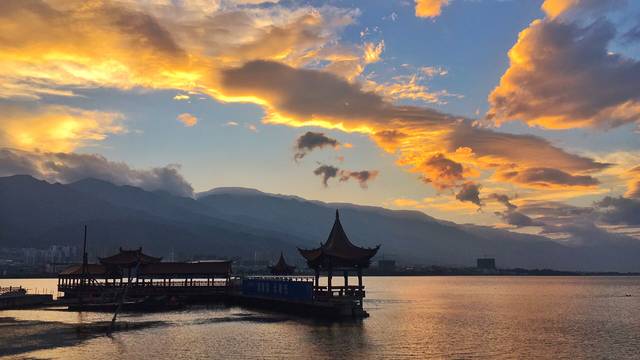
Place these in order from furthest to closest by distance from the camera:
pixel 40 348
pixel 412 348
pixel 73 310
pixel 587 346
Answer: 1. pixel 73 310
2. pixel 587 346
3. pixel 412 348
4. pixel 40 348

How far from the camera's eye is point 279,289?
285ft

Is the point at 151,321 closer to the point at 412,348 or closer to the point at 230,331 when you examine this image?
the point at 230,331

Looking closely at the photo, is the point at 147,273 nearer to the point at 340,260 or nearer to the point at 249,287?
the point at 249,287

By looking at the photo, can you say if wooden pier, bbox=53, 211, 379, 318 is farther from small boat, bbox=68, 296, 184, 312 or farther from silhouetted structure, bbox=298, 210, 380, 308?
small boat, bbox=68, 296, 184, 312

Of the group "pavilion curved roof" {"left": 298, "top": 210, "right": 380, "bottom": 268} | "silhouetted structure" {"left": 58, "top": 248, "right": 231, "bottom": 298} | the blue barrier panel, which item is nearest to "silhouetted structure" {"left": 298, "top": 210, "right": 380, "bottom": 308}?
"pavilion curved roof" {"left": 298, "top": 210, "right": 380, "bottom": 268}

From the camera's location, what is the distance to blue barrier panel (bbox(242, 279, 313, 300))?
258ft

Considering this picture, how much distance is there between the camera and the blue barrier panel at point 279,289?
78600mm

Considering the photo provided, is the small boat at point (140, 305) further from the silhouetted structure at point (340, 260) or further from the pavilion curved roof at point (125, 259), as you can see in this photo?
the silhouetted structure at point (340, 260)

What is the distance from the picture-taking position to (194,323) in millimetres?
69812

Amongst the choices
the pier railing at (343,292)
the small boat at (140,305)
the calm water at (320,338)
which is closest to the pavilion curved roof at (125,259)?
the small boat at (140,305)

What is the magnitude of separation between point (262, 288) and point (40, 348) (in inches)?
1819

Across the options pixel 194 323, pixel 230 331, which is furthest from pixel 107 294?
pixel 230 331

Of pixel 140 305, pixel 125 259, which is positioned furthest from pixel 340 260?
pixel 125 259

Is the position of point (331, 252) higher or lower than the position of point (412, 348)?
higher
